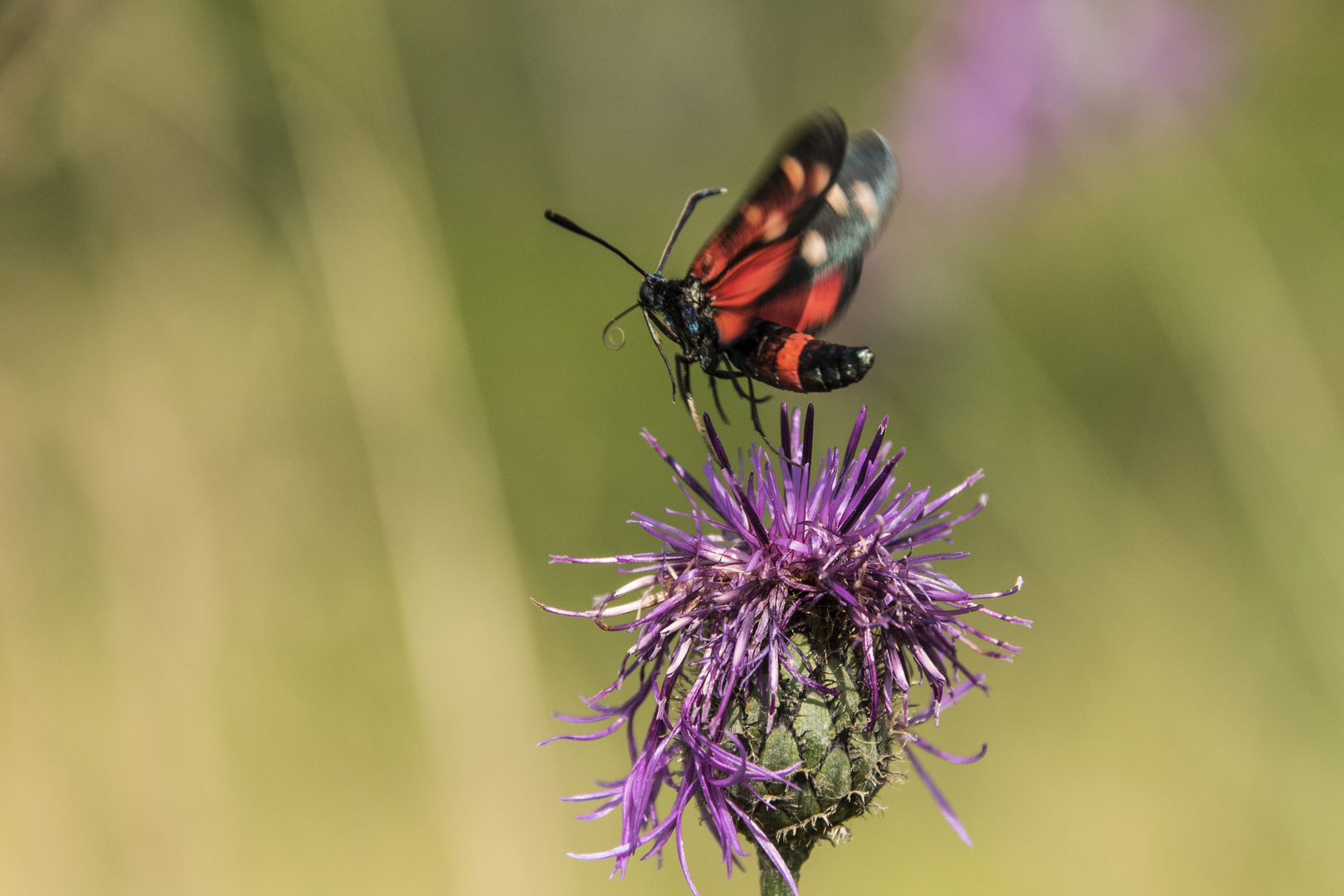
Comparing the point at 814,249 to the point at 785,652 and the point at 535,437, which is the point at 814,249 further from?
the point at 535,437

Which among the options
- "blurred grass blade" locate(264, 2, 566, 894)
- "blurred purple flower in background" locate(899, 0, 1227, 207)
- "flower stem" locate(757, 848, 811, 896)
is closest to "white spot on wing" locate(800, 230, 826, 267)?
"flower stem" locate(757, 848, 811, 896)

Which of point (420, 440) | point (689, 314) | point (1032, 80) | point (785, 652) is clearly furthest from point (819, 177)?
point (1032, 80)

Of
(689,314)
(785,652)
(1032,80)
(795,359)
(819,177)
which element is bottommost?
(785,652)

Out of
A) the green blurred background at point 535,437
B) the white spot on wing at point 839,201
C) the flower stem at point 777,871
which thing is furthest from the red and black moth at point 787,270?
the green blurred background at point 535,437

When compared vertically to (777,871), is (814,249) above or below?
above

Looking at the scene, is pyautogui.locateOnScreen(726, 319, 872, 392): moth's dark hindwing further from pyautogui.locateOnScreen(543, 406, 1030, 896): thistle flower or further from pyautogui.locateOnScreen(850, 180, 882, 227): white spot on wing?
pyautogui.locateOnScreen(850, 180, 882, 227): white spot on wing

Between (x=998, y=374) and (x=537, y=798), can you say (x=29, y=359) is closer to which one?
(x=537, y=798)

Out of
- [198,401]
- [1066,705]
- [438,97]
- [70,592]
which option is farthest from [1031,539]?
[438,97]
